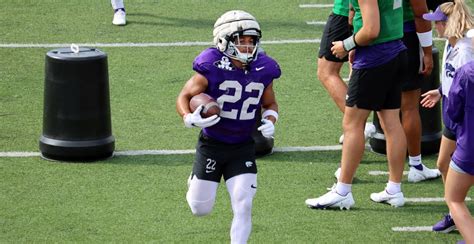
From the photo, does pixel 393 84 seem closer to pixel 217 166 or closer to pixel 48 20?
pixel 217 166

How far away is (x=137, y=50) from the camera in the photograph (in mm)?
12648

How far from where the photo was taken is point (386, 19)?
790 cm

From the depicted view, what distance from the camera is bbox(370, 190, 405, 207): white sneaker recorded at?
8.27m

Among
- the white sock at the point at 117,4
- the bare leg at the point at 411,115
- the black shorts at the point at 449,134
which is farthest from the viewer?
the white sock at the point at 117,4

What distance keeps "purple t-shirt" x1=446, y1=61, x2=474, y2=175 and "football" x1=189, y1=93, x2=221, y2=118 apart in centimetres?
148

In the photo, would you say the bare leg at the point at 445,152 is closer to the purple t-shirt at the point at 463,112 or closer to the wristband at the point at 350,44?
the purple t-shirt at the point at 463,112

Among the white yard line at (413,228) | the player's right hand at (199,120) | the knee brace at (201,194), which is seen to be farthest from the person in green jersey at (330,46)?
the player's right hand at (199,120)

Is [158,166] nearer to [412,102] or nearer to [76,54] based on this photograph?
[76,54]

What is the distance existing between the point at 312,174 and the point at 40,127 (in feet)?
8.76

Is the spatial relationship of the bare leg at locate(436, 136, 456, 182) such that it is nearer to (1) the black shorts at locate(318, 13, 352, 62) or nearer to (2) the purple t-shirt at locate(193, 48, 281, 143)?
(2) the purple t-shirt at locate(193, 48, 281, 143)

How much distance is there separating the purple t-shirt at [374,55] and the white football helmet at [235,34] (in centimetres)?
120

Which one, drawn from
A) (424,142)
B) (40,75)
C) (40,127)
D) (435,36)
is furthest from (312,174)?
(435,36)

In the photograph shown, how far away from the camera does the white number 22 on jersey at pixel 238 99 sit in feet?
23.0

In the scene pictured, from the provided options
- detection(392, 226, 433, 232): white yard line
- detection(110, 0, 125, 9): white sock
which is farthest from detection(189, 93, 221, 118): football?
detection(110, 0, 125, 9): white sock
